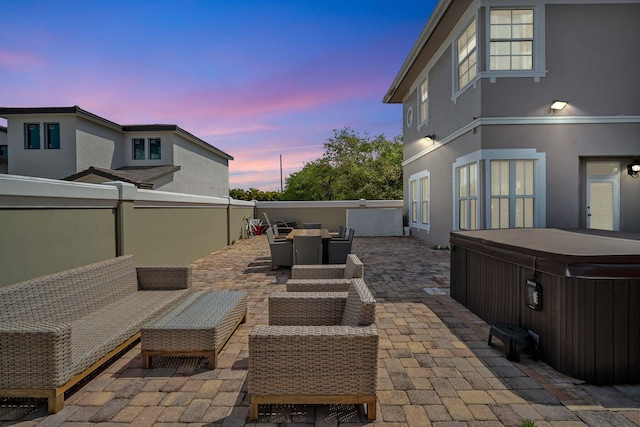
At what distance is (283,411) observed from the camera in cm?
230

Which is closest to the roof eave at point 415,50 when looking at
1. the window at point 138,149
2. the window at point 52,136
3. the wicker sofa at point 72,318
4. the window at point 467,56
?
the window at point 467,56

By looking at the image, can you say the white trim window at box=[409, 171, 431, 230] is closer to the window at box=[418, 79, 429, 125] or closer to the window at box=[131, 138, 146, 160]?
the window at box=[418, 79, 429, 125]

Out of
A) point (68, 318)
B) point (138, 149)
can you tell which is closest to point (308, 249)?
point (68, 318)

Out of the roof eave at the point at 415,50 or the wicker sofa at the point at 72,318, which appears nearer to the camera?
the wicker sofa at the point at 72,318

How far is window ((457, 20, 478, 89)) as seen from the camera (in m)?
7.83

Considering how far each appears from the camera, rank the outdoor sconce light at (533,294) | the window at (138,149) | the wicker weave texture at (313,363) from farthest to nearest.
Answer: the window at (138,149), the outdoor sconce light at (533,294), the wicker weave texture at (313,363)

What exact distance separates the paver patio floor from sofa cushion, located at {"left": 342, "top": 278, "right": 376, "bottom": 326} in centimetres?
60

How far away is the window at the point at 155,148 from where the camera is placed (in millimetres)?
16828

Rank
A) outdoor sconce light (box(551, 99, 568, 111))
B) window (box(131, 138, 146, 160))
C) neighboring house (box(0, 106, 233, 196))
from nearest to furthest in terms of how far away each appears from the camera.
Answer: outdoor sconce light (box(551, 99, 568, 111)) < neighboring house (box(0, 106, 233, 196)) < window (box(131, 138, 146, 160))

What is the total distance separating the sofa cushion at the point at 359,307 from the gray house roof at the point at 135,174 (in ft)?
39.6

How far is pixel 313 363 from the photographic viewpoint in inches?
85.4

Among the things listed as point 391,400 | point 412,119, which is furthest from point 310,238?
point 412,119

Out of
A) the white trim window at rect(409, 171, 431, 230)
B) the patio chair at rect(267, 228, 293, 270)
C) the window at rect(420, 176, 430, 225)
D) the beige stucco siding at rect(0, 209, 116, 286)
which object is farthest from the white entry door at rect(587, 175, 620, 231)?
the beige stucco siding at rect(0, 209, 116, 286)

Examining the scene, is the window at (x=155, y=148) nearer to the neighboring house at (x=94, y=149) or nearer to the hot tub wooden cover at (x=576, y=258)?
the neighboring house at (x=94, y=149)
